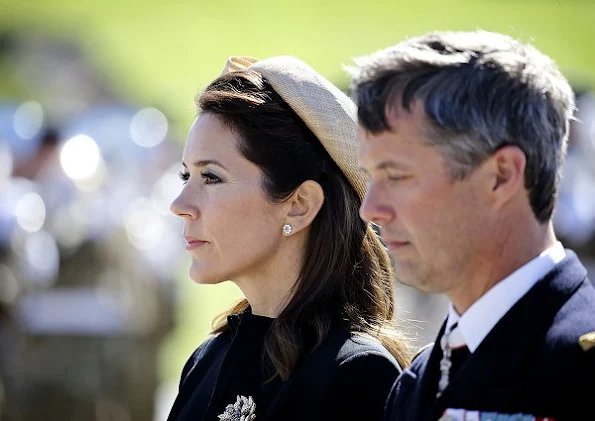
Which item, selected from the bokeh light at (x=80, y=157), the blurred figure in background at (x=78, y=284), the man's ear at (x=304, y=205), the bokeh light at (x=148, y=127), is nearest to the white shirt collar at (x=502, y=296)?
the man's ear at (x=304, y=205)

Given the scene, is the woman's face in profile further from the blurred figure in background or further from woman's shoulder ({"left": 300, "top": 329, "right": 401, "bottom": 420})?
the blurred figure in background

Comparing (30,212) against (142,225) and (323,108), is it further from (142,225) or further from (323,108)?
(323,108)

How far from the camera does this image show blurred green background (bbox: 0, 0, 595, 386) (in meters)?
14.7

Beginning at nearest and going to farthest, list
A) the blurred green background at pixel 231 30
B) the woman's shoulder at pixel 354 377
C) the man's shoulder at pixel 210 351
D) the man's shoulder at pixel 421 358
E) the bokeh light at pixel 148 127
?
the man's shoulder at pixel 421 358 < the woman's shoulder at pixel 354 377 < the man's shoulder at pixel 210 351 < the bokeh light at pixel 148 127 < the blurred green background at pixel 231 30

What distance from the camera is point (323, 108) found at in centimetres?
288

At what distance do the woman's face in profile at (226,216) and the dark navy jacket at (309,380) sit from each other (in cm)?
14

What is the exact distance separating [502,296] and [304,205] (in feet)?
3.24

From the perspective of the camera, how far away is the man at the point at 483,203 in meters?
1.95

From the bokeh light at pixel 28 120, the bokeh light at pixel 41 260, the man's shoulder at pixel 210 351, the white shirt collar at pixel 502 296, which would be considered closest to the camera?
the white shirt collar at pixel 502 296

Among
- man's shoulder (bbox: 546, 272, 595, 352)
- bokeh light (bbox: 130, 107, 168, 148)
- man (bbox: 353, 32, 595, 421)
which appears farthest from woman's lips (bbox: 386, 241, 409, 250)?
bokeh light (bbox: 130, 107, 168, 148)

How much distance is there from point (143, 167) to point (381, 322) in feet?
29.6

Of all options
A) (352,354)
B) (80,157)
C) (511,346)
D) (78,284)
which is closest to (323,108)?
(352,354)

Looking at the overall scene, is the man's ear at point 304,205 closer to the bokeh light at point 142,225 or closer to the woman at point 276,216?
the woman at point 276,216

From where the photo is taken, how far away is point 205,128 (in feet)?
9.64
